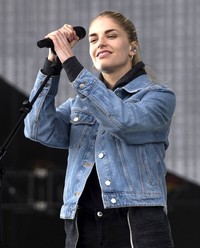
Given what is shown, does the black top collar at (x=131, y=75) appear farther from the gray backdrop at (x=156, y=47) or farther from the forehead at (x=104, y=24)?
the gray backdrop at (x=156, y=47)

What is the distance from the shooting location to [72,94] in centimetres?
467

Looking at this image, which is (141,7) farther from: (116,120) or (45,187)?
(116,120)

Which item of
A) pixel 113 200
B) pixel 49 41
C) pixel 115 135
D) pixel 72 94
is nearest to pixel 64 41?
pixel 49 41

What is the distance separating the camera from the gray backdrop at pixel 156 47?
462cm

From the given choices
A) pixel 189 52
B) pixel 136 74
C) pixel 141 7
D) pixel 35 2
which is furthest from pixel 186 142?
pixel 136 74

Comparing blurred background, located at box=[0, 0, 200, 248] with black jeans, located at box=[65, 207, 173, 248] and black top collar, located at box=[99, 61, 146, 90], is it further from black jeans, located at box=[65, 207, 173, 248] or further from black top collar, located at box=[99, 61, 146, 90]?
black jeans, located at box=[65, 207, 173, 248]

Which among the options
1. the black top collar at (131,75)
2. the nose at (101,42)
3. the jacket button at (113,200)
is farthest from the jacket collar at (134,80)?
the jacket button at (113,200)

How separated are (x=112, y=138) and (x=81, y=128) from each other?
12cm

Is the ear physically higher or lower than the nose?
lower

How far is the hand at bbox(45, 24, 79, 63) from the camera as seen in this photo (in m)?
1.93

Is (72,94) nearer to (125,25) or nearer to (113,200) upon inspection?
(125,25)

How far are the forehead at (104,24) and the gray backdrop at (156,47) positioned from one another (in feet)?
8.27

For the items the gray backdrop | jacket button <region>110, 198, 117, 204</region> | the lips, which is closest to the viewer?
jacket button <region>110, 198, 117, 204</region>


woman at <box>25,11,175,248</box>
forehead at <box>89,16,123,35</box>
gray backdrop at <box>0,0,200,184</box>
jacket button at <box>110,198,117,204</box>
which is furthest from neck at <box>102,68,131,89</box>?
gray backdrop at <box>0,0,200,184</box>
